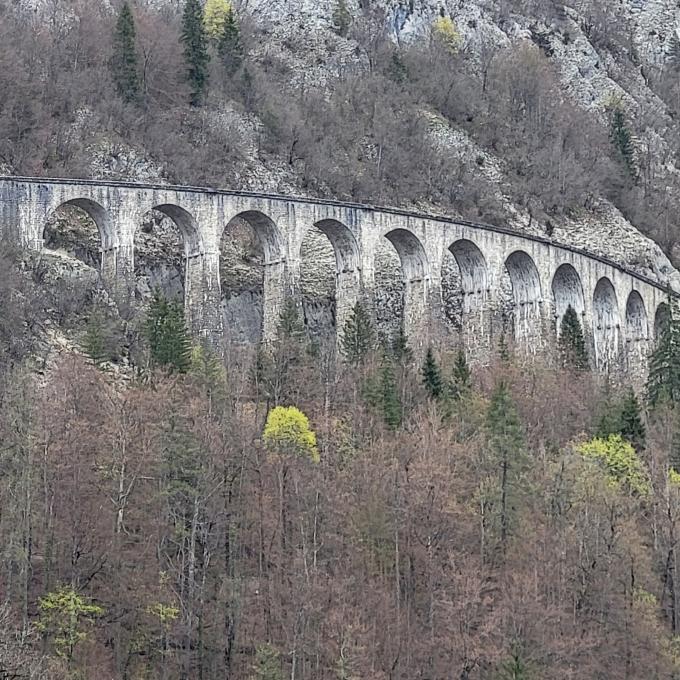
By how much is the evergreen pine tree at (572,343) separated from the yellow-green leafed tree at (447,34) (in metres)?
44.6

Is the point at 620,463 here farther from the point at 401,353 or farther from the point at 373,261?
the point at 373,261

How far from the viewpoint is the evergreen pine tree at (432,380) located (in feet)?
178

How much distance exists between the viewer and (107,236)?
2437 inches

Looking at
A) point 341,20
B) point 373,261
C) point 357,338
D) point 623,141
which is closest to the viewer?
point 357,338

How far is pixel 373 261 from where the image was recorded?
6956 cm

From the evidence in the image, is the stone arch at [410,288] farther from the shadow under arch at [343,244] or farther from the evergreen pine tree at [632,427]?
the evergreen pine tree at [632,427]

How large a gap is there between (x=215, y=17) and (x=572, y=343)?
1780 inches

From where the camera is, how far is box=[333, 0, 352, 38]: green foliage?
4316 inches

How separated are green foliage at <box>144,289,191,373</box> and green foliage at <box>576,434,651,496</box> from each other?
15.0 m

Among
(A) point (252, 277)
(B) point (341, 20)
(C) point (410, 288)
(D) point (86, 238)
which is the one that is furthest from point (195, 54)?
(C) point (410, 288)

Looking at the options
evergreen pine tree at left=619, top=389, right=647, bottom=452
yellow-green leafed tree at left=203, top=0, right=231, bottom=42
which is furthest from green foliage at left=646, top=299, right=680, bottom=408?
yellow-green leafed tree at left=203, top=0, right=231, bottom=42

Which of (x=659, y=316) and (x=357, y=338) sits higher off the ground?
(x=659, y=316)

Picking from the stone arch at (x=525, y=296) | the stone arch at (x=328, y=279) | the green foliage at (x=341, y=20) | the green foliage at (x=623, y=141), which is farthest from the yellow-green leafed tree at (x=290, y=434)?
the green foliage at (x=623, y=141)

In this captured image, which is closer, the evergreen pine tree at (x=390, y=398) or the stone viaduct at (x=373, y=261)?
the evergreen pine tree at (x=390, y=398)
